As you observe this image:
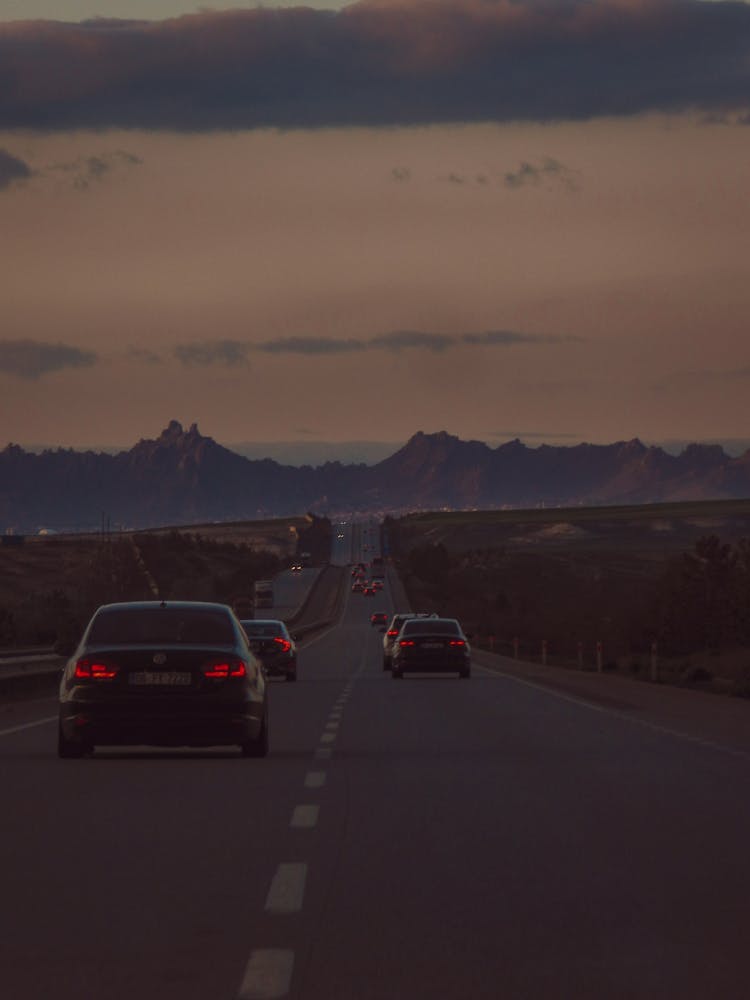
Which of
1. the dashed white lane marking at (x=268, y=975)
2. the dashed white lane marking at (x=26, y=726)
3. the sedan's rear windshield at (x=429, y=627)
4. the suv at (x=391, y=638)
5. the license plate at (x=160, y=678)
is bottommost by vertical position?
the suv at (x=391, y=638)

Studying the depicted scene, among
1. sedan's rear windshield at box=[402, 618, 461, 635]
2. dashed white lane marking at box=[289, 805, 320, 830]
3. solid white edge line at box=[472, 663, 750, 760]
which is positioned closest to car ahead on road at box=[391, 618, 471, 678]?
sedan's rear windshield at box=[402, 618, 461, 635]

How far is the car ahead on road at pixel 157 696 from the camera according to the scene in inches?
784

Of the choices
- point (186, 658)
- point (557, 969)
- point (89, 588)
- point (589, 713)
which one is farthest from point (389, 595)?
point (557, 969)

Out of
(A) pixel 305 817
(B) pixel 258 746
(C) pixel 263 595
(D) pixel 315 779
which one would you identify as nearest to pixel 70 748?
(B) pixel 258 746

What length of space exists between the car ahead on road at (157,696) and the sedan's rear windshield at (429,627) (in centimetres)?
2745

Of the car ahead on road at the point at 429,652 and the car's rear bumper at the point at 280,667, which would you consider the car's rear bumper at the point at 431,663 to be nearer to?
the car ahead on road at the point at 429,652

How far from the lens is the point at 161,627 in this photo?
20906 mm

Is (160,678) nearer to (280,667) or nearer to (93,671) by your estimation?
(93,671)

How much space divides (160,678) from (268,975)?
11.5 m

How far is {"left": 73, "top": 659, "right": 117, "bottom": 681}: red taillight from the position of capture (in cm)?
1997

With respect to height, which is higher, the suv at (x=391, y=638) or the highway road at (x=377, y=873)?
the highway road at (x=377, y=873)

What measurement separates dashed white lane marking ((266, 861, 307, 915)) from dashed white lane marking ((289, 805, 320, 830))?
2042 mm

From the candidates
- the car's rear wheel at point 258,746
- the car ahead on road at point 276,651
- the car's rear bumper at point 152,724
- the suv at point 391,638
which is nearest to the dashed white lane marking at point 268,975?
the car's rear bumper at point 152,724

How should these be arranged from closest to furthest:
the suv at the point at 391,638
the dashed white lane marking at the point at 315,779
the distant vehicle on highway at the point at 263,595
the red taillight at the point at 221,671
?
the dashed white lane marking at the point at 315,779, the red taillight at the point at 221,671, the suv at the point at 391,638, the distant vehicle on highway at the point at 263,595
